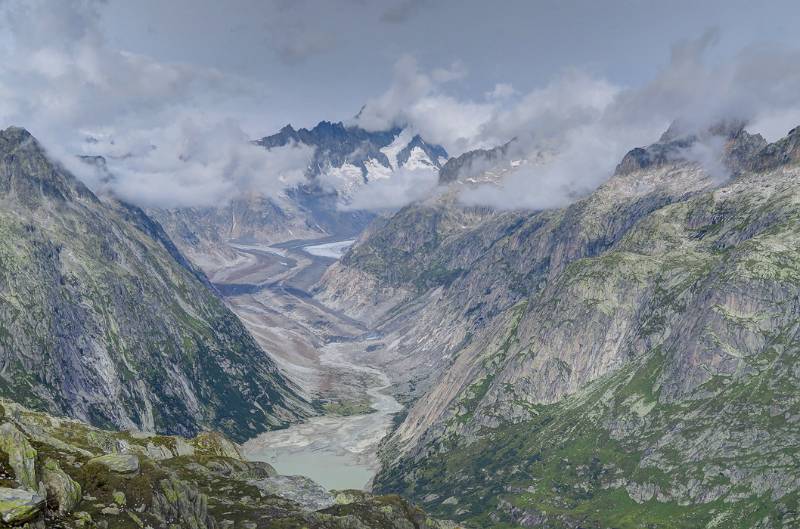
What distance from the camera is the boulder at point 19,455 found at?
68375 millimetres

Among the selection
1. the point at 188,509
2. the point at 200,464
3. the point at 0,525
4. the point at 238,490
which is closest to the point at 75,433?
the point at 200,464

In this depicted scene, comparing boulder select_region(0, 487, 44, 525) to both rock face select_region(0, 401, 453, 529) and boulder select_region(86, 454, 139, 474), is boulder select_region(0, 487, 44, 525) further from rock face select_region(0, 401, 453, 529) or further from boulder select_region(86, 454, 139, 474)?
boulder select_region(86, 454, 139, 474)

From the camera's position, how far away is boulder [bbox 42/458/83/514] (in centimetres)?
7125

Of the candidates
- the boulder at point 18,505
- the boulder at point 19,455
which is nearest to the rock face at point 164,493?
the boulder at point 18,505

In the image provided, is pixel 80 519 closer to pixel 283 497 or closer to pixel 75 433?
pixel 283 497

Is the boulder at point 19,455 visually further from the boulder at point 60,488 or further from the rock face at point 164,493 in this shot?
the rock face at point 164,493

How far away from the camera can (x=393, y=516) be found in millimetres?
129750

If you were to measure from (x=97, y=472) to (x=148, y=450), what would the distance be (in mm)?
53495

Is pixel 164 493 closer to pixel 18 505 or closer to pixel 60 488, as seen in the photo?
pixel 60 488

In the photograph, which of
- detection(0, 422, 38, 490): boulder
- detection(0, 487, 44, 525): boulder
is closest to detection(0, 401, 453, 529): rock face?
detection(0, 487, 44, 525): boulder

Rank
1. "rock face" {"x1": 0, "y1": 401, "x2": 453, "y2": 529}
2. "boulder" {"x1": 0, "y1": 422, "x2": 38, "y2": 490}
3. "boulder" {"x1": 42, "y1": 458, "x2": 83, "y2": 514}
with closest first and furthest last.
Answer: "boulder" {"x1": 0, "y1": 422, "x2": 38, "y2": 490}, "boulder" {"x1": 42, "y1": 458, "x2": 83, "y2": 514}, "rock face" {"x1": 0, "y1": 401, "x2": 453, "y2": 529}

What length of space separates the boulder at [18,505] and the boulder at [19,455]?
5.47 m

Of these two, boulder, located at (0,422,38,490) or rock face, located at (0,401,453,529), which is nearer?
boulder, located at (0,422,38,490)

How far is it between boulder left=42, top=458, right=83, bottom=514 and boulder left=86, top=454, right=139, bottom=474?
818 cm
